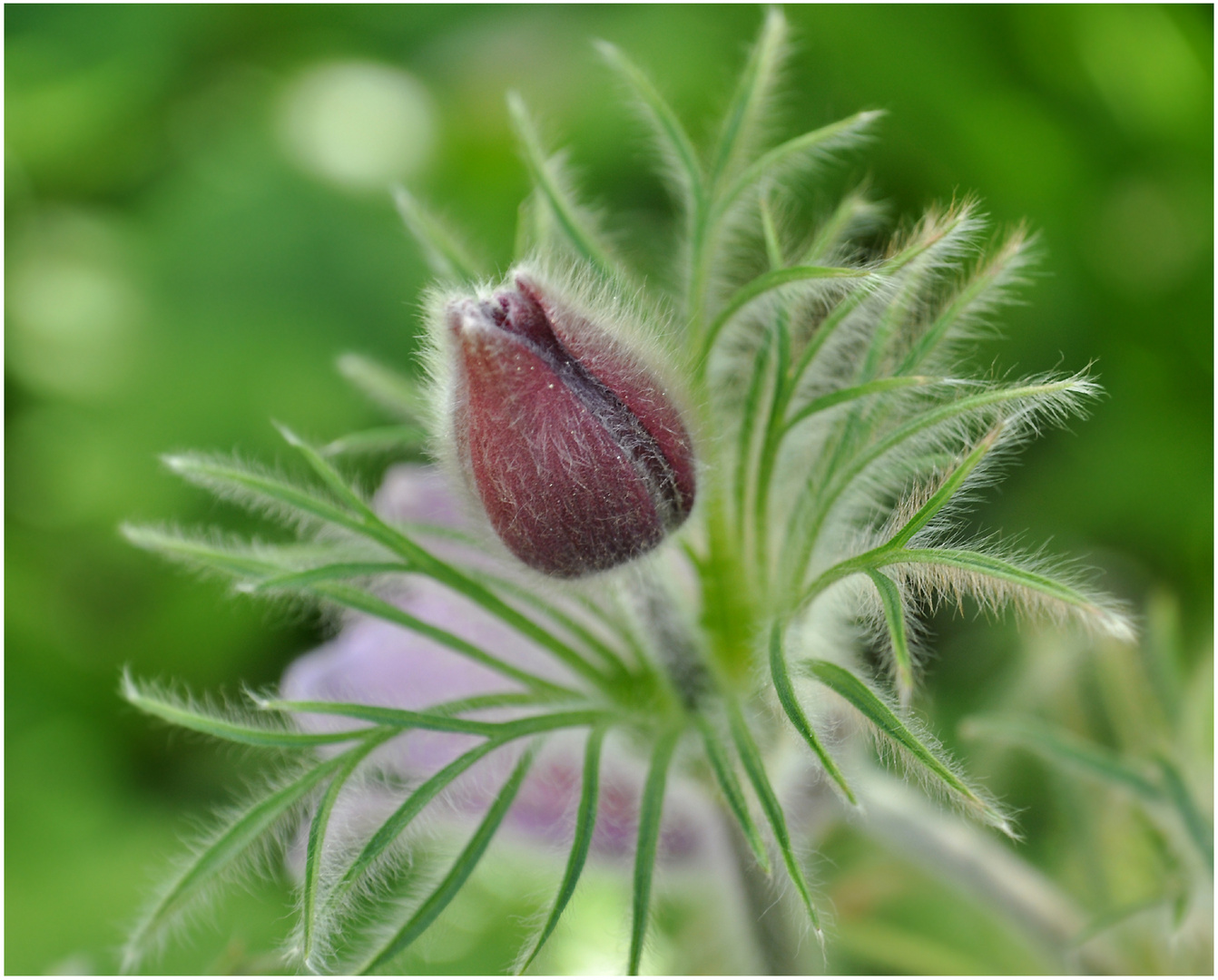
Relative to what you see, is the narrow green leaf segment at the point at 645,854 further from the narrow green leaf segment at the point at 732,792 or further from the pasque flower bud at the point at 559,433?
the pasque flower bud at the point at 559,433

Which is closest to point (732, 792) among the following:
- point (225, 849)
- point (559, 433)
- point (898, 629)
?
point (898, 629)

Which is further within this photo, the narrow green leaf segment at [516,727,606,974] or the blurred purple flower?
the blurred purple flower

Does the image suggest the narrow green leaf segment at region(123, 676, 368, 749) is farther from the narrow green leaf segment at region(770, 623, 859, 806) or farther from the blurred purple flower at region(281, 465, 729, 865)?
the narrow green leaf segment at region(770, 623, 859, 806)

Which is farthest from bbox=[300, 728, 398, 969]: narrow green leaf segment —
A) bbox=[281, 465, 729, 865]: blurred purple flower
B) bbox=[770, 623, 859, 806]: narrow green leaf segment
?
bbox=[770, 623, 859, 806]: narrow green leaf segment

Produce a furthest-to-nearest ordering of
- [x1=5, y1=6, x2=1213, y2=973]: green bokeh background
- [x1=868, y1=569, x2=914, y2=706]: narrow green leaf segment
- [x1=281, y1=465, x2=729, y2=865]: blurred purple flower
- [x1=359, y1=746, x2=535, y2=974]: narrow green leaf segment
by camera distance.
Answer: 1. [x1=5, y1=6, x2=1213, y2=973]: green bokeh background
2. [x1=281, y1=465, x2=729, y2=865]: blurred purple flower
3. [x1=359, y1=746, x2=535, y2=974]: narrow green leaf segment
4. [x1=868, y1=569, x2=914, y2=706]: narrow green leaf segment

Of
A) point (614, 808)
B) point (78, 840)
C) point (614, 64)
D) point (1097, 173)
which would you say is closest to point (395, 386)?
point (614, 64)

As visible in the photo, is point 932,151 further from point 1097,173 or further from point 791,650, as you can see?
point 791,650
